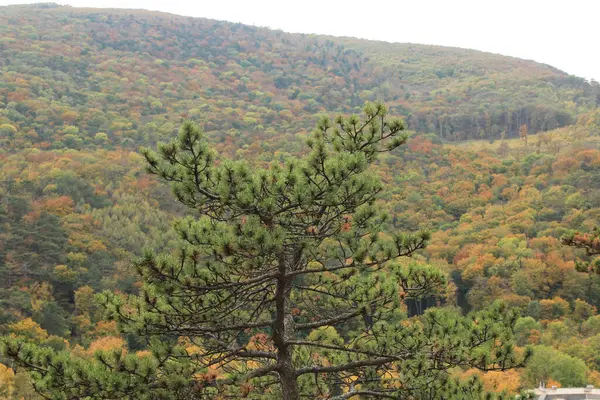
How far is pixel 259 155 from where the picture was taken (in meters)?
47.6

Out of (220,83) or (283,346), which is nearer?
(283,346)

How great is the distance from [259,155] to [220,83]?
3324cm

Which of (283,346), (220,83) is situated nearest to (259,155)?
(220,83)

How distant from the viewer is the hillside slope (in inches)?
2007

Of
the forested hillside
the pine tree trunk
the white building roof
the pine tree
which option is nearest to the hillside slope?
the forested hillside

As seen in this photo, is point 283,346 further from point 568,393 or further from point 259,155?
point 259,155

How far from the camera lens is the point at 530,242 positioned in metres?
32.6

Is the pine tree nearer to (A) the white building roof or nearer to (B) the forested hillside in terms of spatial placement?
(B) the forested hillside

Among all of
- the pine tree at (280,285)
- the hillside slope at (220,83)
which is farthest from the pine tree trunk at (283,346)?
the hillside slope at (220,83)

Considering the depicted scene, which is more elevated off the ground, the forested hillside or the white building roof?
the forested hillside

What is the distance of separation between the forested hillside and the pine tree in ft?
1.08

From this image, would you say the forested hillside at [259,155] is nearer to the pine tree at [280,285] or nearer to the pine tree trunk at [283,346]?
the pine tree at [280,285]

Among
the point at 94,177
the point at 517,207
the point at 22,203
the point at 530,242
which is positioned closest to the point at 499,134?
the point at 517,207

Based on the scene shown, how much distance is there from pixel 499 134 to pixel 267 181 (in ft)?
219
